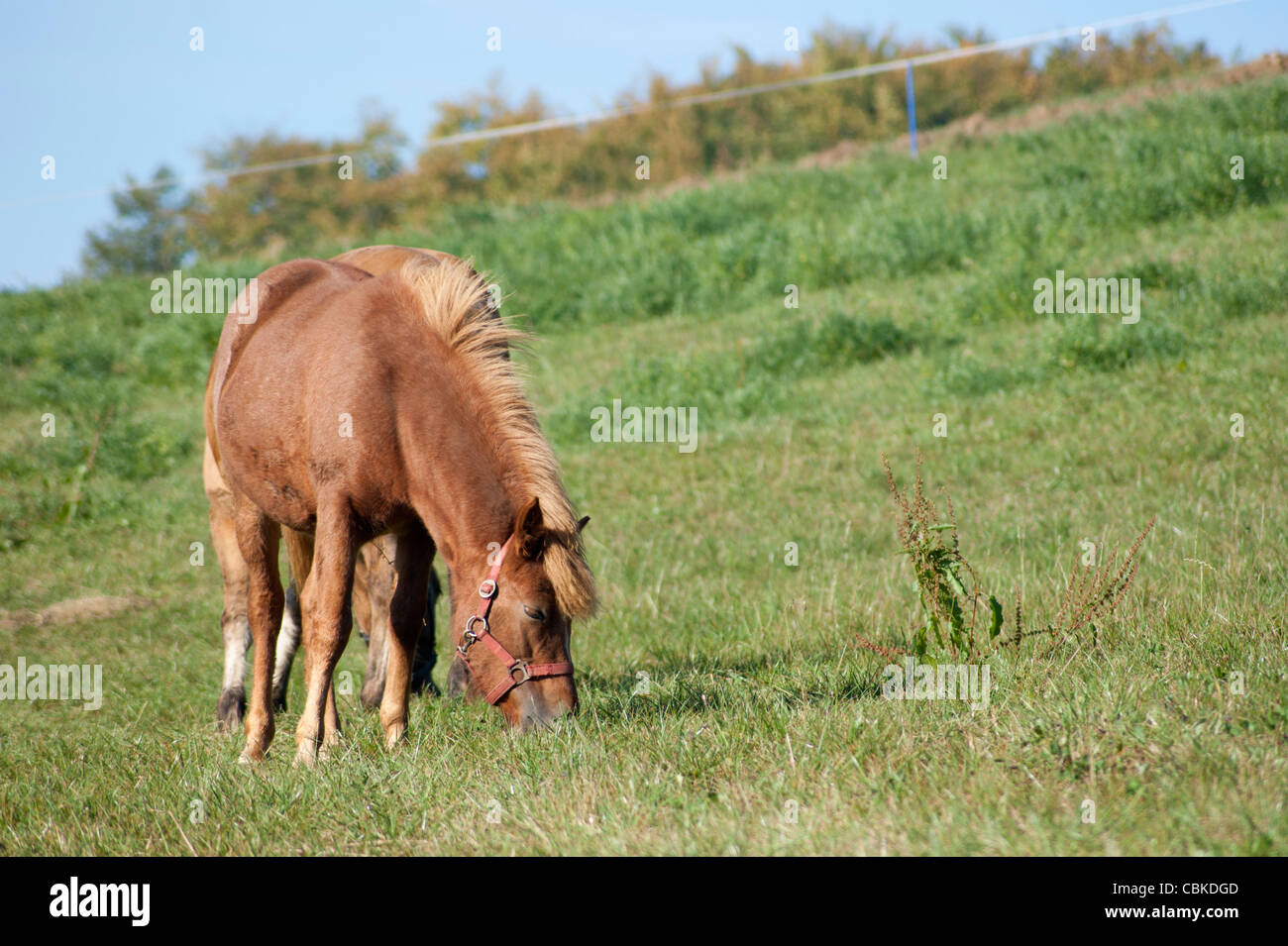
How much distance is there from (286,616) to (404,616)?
4.03ft

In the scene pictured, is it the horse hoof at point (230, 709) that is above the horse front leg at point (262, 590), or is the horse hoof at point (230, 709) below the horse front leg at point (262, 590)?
below

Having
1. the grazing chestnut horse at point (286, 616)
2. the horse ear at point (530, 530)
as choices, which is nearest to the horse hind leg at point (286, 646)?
the grazing chestnut horse at point (286, 616)

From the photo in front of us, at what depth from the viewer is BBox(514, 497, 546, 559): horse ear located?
440 centimetres

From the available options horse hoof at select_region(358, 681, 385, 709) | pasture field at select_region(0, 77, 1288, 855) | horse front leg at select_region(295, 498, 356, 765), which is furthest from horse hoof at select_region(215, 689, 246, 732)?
horse front leg at select_region(295, 498, 356, 765)

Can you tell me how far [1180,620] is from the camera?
5047 millimetres

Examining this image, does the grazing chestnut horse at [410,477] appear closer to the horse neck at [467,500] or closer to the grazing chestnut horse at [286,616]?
the horse neck at [467,500]

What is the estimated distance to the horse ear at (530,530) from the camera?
173 inches

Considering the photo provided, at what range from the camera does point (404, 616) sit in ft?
17.3

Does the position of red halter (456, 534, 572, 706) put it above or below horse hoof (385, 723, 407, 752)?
above

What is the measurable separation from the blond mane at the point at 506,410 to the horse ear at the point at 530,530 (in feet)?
0.16

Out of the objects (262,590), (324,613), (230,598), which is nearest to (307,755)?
(324,613)

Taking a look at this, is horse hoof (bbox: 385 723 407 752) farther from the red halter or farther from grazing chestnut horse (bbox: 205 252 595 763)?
the red halter
